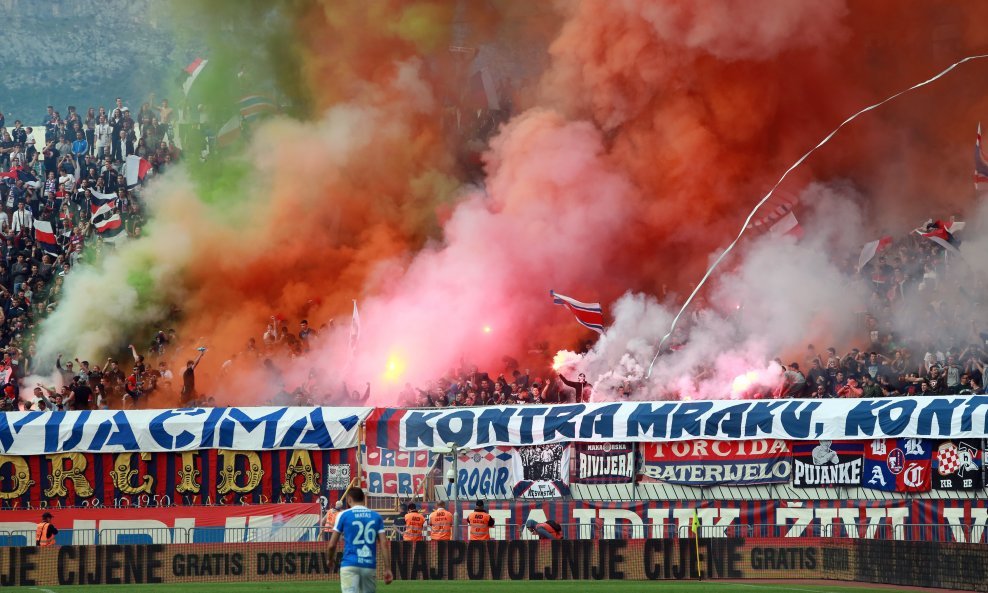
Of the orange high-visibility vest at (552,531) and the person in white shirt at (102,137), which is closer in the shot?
the orange high-visibility vest at (552,531)

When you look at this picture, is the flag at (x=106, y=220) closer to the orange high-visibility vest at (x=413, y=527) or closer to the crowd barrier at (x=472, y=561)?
the crowd barrier at (x=472, y=561)

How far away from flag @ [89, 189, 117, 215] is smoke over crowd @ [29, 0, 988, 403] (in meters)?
1.40

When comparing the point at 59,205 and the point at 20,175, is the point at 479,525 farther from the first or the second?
the point at 20,175

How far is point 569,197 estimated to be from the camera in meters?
39.9

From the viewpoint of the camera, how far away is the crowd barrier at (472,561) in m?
→ 23.8

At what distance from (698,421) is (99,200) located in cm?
2241

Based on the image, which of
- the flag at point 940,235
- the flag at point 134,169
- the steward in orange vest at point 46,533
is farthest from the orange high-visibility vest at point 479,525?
the flag at point 134,169

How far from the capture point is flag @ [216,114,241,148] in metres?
46.0

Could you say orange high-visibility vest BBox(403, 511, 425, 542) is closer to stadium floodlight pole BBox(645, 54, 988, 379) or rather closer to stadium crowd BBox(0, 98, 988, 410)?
stadium crowd BBox(0, 98, 988, 410)

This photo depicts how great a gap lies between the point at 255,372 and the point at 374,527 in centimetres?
2552

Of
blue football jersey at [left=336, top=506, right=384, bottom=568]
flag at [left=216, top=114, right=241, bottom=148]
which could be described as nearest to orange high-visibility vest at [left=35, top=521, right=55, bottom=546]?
blue football jersey at [left=336, top=506, right=384, bottom=568]

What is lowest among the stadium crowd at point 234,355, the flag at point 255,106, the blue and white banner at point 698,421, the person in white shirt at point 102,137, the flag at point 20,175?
the blue and white banner at point 698,421

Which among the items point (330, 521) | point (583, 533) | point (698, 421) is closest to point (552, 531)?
point (583, 533)

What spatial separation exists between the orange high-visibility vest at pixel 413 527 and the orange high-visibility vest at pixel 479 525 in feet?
2.91
